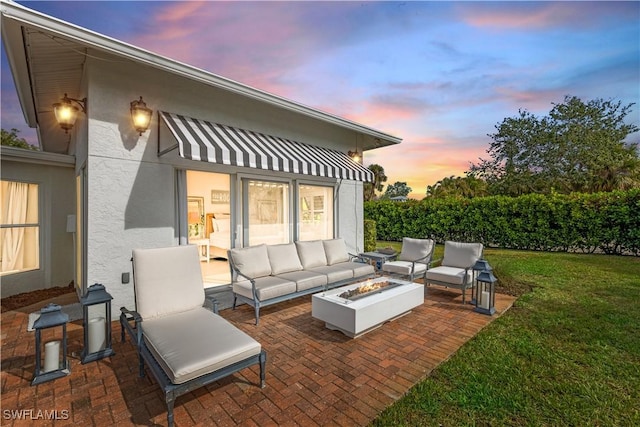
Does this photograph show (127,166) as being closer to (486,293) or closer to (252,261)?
(252,261)

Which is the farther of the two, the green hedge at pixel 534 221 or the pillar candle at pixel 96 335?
the green hedge at pixel 534 221

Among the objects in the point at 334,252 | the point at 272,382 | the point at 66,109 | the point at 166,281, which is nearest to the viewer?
the point at 272,382

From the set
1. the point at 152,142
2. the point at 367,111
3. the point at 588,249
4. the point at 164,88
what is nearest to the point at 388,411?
the point at 152,142

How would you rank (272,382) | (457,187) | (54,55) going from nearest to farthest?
(272,382)
(54,55)
(457,187)

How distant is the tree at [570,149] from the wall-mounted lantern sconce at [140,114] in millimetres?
28069

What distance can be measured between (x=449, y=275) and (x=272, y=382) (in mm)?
5566

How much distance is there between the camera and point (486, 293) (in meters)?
6.50

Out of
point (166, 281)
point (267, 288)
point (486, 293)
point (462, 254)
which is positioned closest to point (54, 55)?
point (166, 281)

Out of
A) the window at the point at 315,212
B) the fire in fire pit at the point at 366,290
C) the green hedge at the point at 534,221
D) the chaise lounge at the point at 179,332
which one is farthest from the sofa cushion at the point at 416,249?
the green hedge at the point at 534,221

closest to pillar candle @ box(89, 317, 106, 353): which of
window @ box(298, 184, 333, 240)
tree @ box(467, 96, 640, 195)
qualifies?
window @ box(298, 184, 333, 240)

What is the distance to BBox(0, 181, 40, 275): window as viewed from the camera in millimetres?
7645

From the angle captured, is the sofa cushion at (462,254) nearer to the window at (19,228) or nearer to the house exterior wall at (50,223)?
the house exterior wall at (50,223)

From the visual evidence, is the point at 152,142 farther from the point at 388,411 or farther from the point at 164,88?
the point at 388,411

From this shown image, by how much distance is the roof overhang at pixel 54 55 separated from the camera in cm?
448
